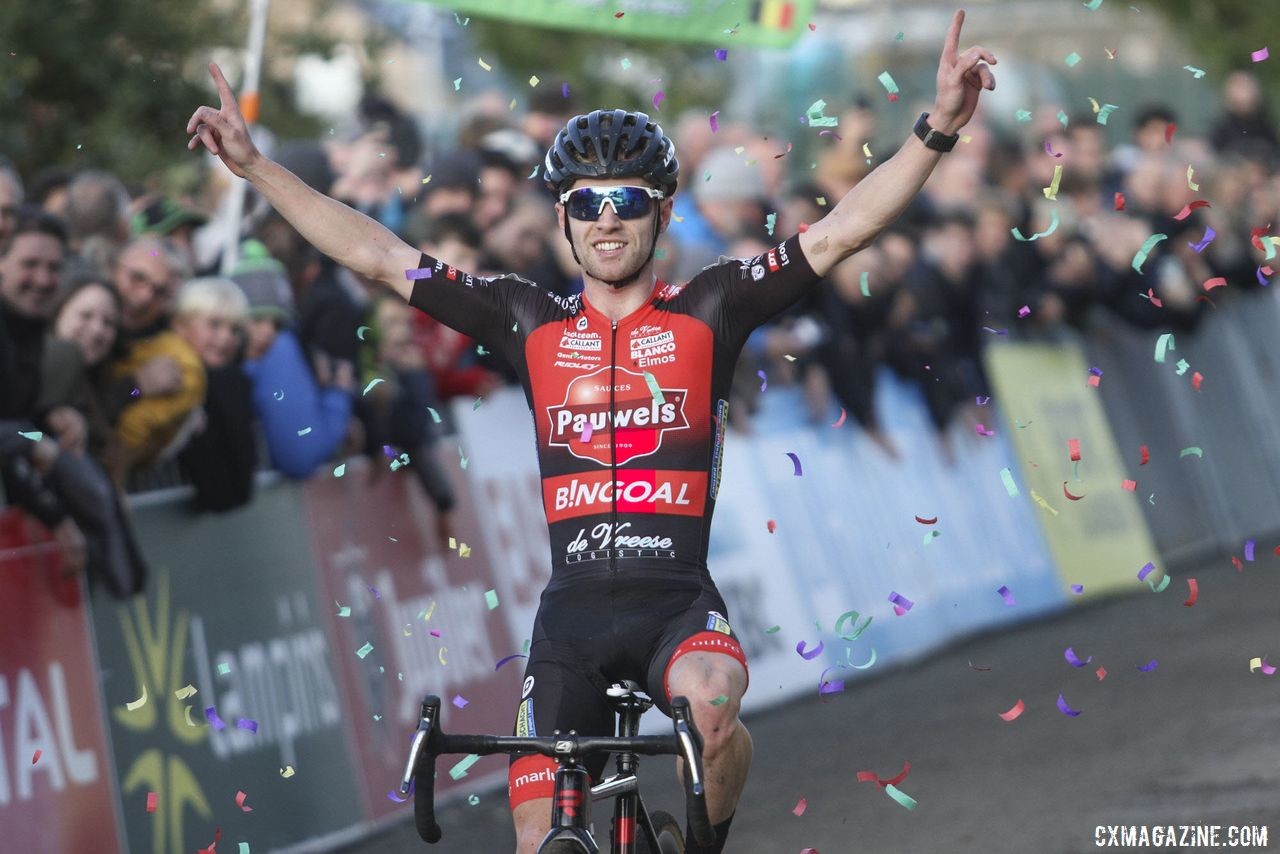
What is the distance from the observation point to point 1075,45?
160 feet

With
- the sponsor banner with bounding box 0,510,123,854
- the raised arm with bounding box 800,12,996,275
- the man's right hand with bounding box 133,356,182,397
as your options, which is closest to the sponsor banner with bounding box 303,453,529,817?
the man's right hand with bounding box 133,356,182,397

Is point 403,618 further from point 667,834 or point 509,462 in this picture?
point 667,834

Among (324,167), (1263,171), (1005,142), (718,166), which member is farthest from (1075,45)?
(324,167)

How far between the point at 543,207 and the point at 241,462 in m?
3.39

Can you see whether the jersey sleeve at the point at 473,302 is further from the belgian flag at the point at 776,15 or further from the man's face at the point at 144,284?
the belgian flag at the point at 776,15

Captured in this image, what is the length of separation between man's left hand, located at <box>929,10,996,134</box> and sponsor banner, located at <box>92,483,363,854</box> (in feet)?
13.9

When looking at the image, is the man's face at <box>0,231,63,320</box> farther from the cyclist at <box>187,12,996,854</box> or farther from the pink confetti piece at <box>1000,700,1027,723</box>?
the pink confetti piece at <box>1000,700,1027,723</box>

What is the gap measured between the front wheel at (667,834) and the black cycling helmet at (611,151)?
1.88 m

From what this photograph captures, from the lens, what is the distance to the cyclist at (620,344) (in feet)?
→ 20.4

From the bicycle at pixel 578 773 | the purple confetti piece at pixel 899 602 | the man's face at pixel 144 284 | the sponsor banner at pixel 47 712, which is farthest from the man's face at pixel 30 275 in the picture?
the bicycle at pixel 578 773

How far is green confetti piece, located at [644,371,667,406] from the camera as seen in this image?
6.52 metres

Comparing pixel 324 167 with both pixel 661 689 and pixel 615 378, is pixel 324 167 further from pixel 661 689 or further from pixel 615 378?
pixel 661 689

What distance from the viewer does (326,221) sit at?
6.73 meters

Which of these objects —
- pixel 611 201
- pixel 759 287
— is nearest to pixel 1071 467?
pixel 759 287
